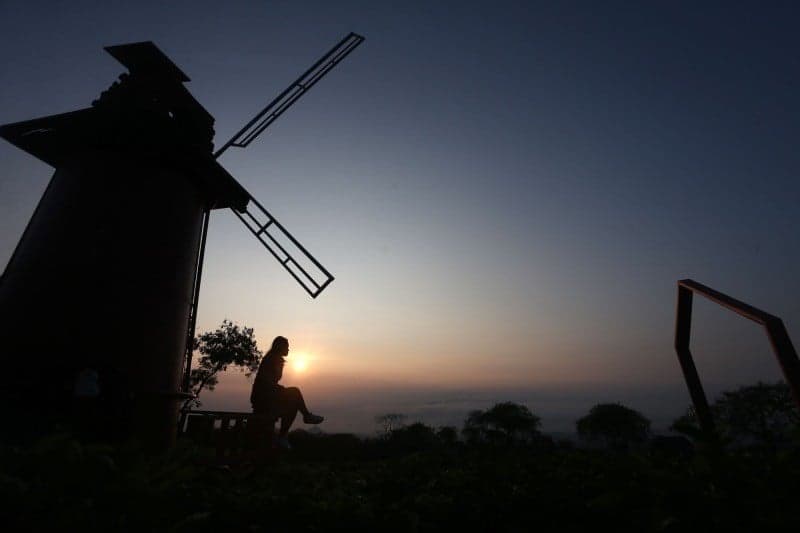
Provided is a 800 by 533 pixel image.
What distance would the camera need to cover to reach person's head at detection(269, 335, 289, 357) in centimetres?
755

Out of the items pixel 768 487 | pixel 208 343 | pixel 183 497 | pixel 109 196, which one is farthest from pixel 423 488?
pixel 208 343

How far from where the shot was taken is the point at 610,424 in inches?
2387

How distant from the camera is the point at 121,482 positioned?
8.80ft

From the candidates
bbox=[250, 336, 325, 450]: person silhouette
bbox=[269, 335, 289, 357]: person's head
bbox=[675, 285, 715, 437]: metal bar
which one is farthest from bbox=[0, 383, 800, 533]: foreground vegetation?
bbox=[269, 335, 289, 357]: person's head

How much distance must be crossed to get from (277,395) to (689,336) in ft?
20.3

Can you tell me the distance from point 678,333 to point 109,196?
27.5ft

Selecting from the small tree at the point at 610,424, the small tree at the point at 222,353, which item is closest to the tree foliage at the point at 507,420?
the small tree at the point at 610,424

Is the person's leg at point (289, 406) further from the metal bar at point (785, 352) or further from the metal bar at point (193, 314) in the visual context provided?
the metal bar at point (785, 352)

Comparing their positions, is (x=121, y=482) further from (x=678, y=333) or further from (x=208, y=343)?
(x=208, y=343)

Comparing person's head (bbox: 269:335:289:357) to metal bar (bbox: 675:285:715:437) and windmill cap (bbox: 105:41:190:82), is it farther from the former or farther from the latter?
metal bar (bbox: 675:285:715:437)

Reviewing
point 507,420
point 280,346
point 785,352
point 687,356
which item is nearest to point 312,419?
point 280,346

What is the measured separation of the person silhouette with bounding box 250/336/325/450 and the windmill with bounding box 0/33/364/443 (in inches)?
48.8

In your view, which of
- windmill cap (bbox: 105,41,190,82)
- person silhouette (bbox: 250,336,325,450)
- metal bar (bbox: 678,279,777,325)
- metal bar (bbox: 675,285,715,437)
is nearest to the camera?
metal bar (bbox: 678,279,777,325)

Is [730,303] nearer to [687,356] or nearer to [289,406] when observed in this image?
[687,356]
